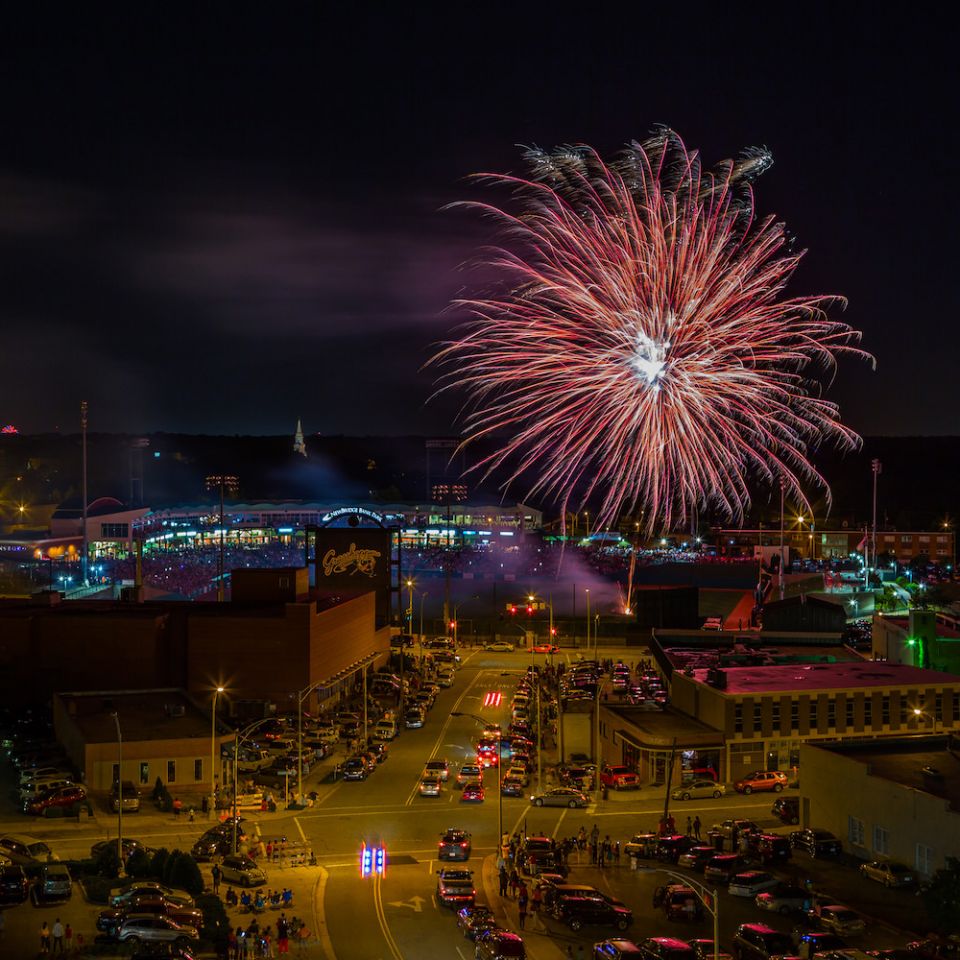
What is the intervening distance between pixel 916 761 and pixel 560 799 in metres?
6.93

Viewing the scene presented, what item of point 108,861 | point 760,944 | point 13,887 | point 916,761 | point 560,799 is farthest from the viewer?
point 560,799

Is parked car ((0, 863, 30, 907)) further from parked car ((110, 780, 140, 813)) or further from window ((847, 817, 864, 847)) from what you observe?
window ((847, 817, 864, 847))

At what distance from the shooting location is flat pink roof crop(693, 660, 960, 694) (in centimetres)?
2717

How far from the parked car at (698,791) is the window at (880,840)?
15.5ft

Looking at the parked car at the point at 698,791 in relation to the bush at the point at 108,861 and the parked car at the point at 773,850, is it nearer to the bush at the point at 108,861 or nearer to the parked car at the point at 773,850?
the parked car at the point at 773,850

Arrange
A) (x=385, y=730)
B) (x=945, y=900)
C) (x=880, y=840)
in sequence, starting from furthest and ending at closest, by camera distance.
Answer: (x=385, y=730), (x=880, y=840), (x=945, y=900)

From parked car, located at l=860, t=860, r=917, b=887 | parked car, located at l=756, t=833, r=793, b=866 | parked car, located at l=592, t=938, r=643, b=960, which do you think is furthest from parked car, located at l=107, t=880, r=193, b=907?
parked car, located at l=756, t=833, r=793, b=866

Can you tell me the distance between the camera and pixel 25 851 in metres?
19.2

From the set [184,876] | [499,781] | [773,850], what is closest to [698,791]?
[773,850]

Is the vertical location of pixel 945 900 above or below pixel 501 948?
above

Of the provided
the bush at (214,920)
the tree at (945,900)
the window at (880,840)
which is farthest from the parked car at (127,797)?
the tree at (945,900)

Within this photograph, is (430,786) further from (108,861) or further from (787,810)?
(108,861)

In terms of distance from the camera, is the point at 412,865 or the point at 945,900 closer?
the point at 945,900

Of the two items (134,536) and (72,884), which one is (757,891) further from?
(134,536)
